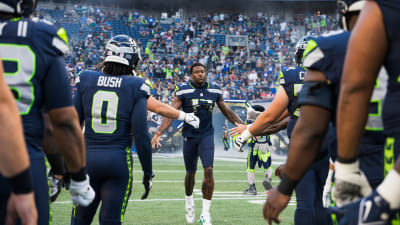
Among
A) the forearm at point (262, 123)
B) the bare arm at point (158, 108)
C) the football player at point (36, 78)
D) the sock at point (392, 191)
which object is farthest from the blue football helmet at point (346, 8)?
the bare arm at point (158, 108)

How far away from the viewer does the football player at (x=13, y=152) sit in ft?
6.44

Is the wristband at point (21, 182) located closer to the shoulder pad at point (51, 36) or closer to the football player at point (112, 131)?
the shoulder pad at point (51, 36)

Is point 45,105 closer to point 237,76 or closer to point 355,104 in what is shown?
point 355,104

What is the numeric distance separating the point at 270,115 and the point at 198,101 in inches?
163

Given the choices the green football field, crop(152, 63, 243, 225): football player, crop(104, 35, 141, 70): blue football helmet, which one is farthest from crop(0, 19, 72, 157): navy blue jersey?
crop(152, 63, 243, 225): football player

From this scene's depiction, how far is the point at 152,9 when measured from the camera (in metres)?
36.0

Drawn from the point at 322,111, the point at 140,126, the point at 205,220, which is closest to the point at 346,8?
the point at 322,111

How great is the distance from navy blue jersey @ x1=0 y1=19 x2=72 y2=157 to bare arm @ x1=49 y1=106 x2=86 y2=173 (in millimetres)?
61

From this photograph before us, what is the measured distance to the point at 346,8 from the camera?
2.56m

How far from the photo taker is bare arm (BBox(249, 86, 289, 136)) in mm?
4194

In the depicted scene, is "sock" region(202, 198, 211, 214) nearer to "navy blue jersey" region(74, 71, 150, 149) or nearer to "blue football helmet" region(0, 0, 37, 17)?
"navy blue jersey" region(74, 71, 150, 149)

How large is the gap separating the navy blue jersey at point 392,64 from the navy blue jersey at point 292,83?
2526 mm

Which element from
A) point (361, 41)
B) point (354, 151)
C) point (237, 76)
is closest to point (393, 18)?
point (361, 41)

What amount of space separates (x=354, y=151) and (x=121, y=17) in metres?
32.4
